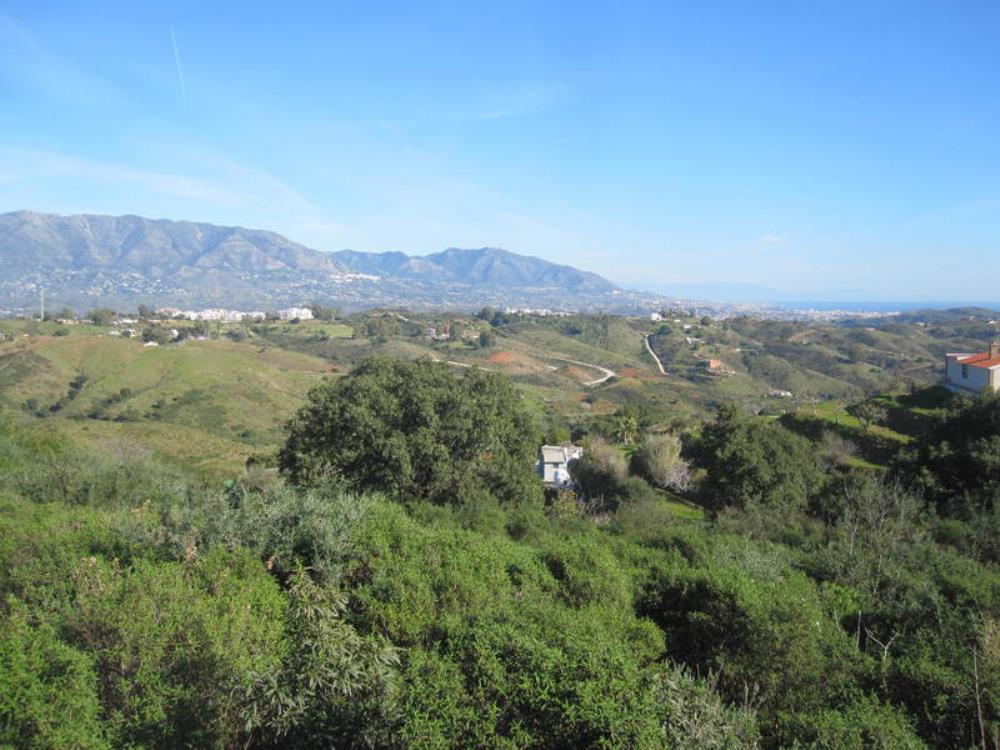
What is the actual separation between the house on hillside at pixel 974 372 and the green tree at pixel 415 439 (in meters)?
30.2

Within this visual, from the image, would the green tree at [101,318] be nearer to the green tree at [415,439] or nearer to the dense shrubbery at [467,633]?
the green tree at [415,439]

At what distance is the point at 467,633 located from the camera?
6.30 metres

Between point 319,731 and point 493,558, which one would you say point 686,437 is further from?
point 319,731

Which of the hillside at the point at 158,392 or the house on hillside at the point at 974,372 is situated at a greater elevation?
the house on hillside at the point at 974,372

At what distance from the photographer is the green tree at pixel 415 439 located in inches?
737

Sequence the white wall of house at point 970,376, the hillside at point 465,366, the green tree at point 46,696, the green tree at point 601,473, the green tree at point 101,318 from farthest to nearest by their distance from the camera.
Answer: the green tree at point 101,318 < the hillside at point 465,366 < the white wall of house at point 970,376 < the green tree at point 601,473 < the green tree at point 46,696

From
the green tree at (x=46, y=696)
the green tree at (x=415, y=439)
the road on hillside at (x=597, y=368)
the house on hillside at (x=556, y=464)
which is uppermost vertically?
the green tree at (x=46, y=696)

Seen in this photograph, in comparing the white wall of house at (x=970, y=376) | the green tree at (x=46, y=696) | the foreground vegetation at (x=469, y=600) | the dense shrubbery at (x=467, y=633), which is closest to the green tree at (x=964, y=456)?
the foreground vegetation at (x=469, y=600)

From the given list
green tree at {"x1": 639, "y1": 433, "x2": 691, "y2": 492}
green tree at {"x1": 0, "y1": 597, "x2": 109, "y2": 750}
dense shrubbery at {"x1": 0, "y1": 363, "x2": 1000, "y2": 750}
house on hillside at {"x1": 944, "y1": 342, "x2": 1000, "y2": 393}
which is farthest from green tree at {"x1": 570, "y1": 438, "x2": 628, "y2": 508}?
green tree at {"x1": 0, "y1": 597, "x2": 109, "y2": 750}

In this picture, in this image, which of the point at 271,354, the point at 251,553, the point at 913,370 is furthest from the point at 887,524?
the point at 913,370

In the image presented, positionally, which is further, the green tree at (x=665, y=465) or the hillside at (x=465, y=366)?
the hillside at (x=465, y=366)

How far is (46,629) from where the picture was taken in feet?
19.8

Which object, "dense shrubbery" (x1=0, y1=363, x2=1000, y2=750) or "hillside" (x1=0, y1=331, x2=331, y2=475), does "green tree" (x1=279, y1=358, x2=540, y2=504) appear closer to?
"dense shrubbery" (x1=0, y1=363, x2=1000, y2=750)

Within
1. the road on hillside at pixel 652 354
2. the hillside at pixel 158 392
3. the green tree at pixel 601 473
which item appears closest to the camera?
the green tree at pixel 601 473
